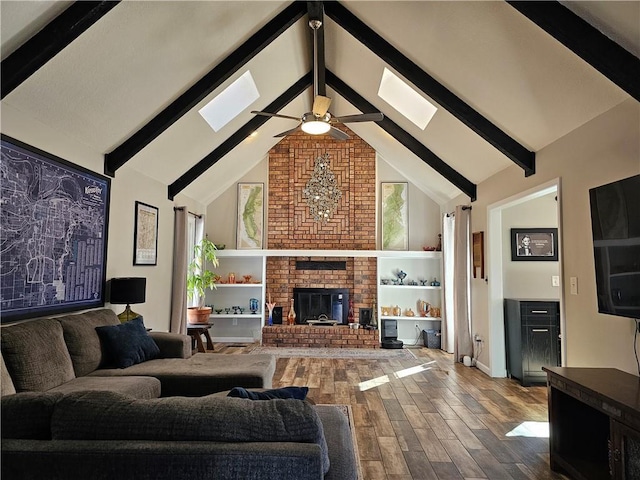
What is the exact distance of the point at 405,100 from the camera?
16.4 ft

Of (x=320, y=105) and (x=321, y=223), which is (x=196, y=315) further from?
(x=320, y=105)

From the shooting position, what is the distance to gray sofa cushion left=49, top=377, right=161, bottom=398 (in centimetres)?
281

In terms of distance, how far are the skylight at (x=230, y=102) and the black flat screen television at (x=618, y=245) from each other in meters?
3.85

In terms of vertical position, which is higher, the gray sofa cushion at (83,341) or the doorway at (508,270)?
the doorway at (508,270)

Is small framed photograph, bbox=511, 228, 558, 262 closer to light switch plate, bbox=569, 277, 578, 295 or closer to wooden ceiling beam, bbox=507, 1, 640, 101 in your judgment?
light switch plate, bbox=569, 277, 578, 295

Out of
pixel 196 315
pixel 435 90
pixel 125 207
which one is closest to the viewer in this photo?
pixel 435 90

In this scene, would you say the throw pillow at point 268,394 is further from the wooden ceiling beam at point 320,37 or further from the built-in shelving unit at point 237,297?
the built-in shelving unit at point 237,297

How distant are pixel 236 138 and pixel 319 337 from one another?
361 cm

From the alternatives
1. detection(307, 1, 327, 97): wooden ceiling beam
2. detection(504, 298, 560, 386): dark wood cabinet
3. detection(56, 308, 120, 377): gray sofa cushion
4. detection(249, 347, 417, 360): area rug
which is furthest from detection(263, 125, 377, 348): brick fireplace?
detection(56, 308, 120, 377): gray sofa cushion

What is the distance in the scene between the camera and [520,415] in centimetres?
370

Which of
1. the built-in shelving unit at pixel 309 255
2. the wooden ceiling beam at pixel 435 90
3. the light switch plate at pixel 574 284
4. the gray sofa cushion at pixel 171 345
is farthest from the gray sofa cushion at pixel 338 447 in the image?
the built-in shelving unit at pixel 309 255

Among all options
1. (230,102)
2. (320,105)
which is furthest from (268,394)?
(230,102)

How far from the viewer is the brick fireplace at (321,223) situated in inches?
295

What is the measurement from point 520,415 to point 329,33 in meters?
4.40
